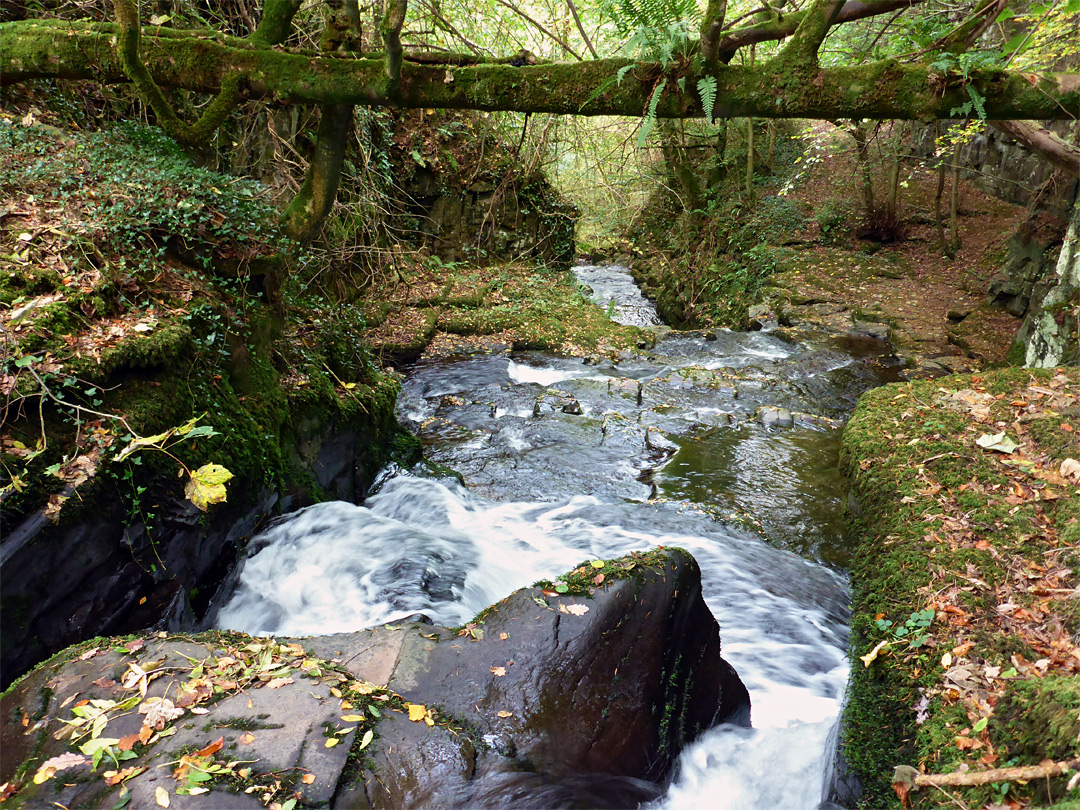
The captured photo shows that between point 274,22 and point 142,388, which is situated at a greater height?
point 274,22

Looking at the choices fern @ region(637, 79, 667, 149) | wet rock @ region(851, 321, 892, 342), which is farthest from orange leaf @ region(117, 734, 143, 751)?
wet rock @ region(851, 321, 892, 342)

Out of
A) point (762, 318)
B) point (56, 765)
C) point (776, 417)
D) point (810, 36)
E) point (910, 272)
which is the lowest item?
point (776, 417)

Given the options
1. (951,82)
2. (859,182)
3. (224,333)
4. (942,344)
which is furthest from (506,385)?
(859,182)

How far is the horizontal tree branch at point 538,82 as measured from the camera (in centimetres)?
419

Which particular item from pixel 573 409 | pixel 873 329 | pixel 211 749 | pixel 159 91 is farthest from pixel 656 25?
pixel 873 329

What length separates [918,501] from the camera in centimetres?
439

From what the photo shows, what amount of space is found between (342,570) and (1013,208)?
18.8 m

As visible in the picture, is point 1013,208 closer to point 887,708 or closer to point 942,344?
point 942,344

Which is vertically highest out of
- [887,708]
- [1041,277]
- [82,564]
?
[1041,277]

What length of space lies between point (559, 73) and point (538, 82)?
18cm

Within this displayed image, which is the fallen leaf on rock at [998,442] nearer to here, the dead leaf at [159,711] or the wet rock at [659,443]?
the wet rock at [659,443]

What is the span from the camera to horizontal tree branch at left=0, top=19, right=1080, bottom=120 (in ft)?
13.8

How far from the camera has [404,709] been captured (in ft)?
9.15

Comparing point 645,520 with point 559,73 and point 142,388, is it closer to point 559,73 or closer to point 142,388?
point 559,73
